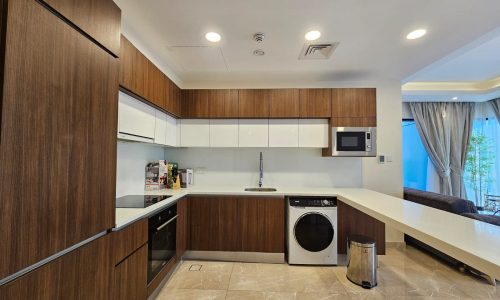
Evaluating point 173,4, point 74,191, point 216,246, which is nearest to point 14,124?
point 74,191

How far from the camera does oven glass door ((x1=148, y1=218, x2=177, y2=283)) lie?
1.94 metres

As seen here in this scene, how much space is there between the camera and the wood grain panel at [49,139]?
2.62ft

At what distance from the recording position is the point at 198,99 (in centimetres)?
320

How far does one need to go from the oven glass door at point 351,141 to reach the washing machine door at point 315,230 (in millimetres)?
989

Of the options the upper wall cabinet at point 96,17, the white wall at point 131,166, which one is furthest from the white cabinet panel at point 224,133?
the upper wall cabinet at point 96,17

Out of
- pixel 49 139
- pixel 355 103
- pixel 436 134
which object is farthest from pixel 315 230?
pixel 436 134

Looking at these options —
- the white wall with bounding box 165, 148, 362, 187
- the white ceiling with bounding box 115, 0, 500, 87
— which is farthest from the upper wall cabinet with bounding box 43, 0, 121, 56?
the white wall with bounding box 165, 148, 362, 187

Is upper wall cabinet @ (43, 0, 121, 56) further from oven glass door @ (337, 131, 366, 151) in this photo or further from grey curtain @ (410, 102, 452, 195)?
grey curtain @ (410, 102, 452, 195)

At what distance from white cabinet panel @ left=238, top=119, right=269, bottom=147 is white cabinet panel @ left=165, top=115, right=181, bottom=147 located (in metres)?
0.89

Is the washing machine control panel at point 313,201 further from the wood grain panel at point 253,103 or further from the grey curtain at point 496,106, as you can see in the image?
the grey curtain at point 496,106

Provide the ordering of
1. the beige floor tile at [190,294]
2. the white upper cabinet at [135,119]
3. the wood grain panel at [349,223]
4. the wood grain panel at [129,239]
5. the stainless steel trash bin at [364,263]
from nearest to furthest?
the wood grain panel at [129,239], the white upper cabinet at [135,119], the beige floor tile at [190,294], the stainless steel trash bin at [364,263], the wood grain panel at [349,223]

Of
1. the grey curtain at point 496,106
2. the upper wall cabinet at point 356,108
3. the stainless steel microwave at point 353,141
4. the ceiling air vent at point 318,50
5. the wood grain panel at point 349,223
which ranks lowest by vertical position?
the wood grain panel at point 349,223

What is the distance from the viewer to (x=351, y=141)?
3061 millimetres

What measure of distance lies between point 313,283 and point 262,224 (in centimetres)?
83
